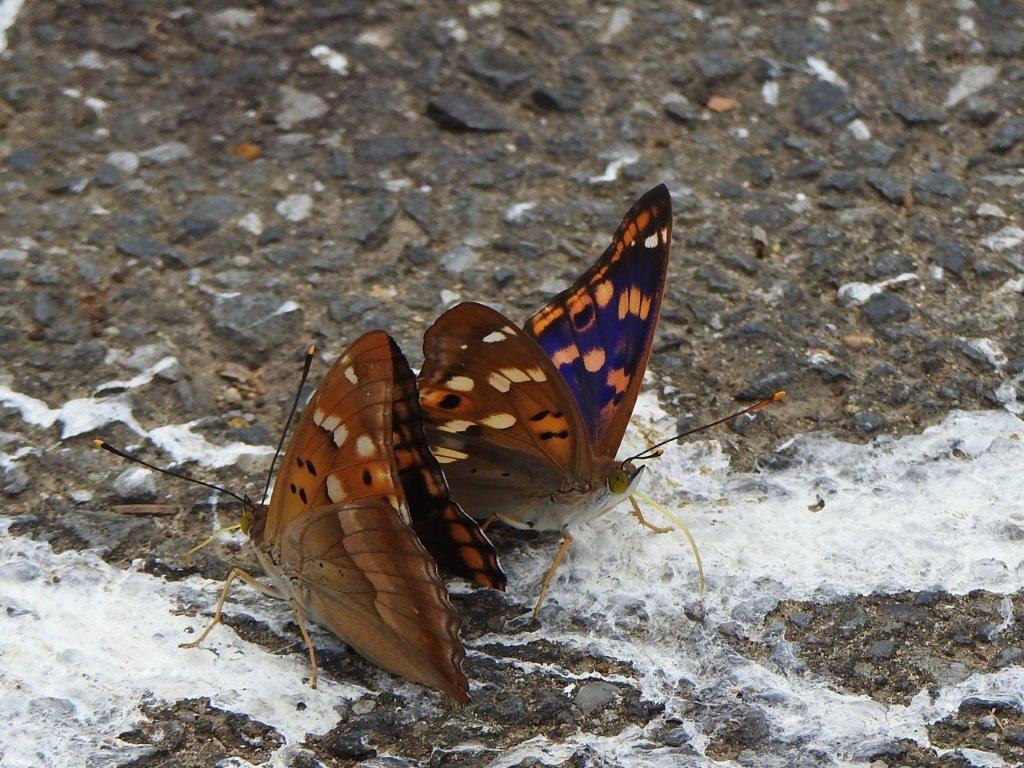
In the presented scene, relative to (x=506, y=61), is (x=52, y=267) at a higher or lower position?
lower

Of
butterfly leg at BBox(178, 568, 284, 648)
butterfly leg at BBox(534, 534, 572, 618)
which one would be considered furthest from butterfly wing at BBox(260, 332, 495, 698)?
butterfly leg at BBox(534, 534, 572, 618)

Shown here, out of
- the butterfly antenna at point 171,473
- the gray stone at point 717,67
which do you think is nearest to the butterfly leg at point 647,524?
the butterfly antenna at point 171,473

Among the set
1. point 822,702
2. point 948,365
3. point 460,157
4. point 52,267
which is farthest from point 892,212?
point 52,267

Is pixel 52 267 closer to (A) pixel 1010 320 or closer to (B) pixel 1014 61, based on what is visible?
(A) pixel 1010 320

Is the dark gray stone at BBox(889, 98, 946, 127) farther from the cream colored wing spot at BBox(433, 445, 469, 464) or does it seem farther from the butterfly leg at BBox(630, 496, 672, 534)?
the cream colored wing spot at BBox(433, 445, 469, 464)

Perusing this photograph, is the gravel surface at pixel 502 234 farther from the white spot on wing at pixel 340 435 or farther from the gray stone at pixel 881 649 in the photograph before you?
the white spot on wing at pixel 340 435

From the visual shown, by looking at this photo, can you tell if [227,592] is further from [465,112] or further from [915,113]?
[915,113]
